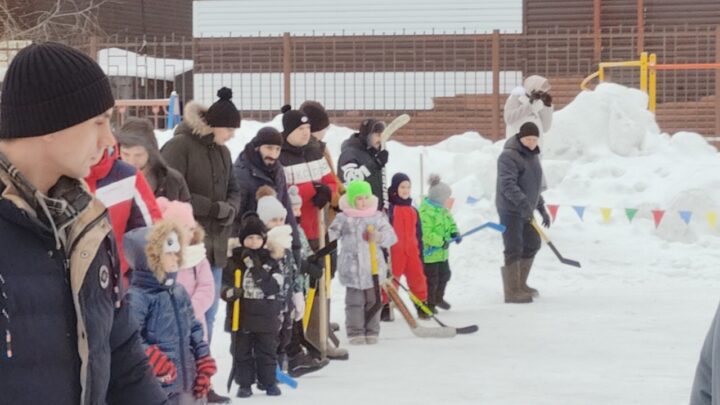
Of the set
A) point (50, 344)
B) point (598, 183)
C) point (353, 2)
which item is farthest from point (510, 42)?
point (50, 344)

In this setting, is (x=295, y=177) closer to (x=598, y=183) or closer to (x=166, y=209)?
(x=166, y=209)

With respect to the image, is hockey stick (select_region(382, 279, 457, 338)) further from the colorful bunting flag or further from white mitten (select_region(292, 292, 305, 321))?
the colorful bunting flag

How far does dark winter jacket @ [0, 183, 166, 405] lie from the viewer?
104 inches

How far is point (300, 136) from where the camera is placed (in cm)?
945

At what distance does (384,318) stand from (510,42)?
47.2 feet

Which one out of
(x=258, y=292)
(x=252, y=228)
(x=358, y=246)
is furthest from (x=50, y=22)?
(x=258, y=292)

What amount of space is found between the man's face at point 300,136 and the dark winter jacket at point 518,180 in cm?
415

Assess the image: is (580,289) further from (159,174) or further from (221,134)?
(159,174)

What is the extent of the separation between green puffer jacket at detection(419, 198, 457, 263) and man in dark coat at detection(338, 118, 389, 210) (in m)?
1.11

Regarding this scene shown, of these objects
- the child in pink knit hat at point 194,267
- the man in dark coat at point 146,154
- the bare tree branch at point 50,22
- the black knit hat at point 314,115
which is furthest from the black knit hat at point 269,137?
the bare tree branch at point 50,22

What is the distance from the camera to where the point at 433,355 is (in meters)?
10.1

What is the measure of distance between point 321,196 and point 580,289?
5.32m

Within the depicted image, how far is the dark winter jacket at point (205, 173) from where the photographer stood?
8.16 metres

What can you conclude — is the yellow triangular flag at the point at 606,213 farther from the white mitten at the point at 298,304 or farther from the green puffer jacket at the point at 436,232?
the white mitten at the point at 298,304
